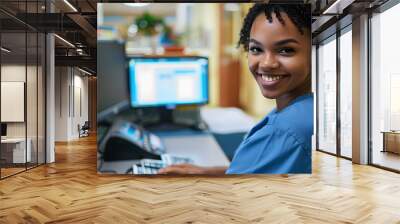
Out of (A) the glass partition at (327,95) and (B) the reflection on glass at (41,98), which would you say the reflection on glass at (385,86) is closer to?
(A) the glass partition at (327,95)

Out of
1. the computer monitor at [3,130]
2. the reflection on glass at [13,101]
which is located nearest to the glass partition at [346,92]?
the reflection on glass at [13,101]

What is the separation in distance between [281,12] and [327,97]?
686 centimetres

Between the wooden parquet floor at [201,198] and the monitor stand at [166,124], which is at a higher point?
the monitor stand at [166,124]

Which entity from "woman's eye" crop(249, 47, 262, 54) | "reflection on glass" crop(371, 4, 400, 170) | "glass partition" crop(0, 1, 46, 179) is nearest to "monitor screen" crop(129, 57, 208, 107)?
"woman's eye" crop(249, 47, 262, 54)

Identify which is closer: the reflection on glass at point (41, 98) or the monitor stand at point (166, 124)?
the monitor stand at point (166, 124)

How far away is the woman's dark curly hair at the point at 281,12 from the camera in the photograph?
3605mm

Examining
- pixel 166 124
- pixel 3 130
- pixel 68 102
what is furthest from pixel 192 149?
pixel 68 102

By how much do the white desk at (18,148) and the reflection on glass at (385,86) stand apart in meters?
6.20

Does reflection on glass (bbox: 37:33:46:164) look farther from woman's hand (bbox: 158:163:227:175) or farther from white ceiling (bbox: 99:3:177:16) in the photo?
woman's hand (bbox: 158:163:227:175)

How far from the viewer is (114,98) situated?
3.60m

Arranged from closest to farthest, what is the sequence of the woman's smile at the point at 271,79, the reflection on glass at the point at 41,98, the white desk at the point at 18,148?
the woman's smile at the point at 271,79 < the white desk at the point at 18,148 < the reflection on glass at the point at 41,98

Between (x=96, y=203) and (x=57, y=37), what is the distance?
5281mm

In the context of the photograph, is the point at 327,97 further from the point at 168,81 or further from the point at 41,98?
the point at 168,81

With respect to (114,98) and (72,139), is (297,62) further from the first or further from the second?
(72,139)
